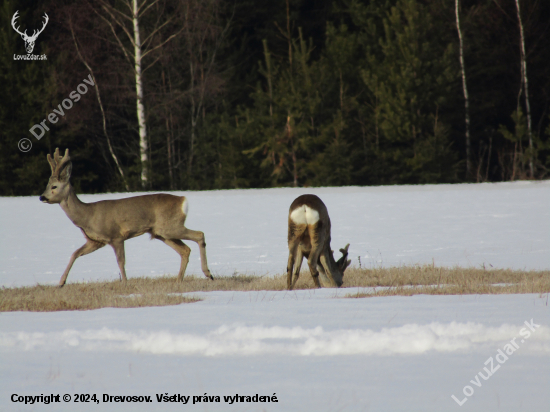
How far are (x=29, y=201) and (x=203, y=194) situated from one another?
14.0ft

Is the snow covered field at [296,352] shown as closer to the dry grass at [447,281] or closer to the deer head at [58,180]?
the dry grass at [447,281]

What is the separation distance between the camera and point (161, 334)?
573 centimetres

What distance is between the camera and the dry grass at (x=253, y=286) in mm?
7930

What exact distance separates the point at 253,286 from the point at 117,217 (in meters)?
2.11

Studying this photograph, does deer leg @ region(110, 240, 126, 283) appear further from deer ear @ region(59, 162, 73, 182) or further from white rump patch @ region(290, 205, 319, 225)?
white rump patch @ region(290, 205, 319, 225)

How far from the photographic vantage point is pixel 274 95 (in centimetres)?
2359

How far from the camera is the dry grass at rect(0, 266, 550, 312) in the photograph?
793cm

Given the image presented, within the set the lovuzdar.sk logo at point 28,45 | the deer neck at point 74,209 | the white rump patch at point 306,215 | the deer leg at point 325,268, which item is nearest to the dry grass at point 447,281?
the deer leg at point 325,268

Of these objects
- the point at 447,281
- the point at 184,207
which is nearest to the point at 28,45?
the point at 184,207

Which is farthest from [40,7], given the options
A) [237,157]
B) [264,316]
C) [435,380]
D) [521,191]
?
[435,380]

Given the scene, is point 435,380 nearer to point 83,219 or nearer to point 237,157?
point 83,219

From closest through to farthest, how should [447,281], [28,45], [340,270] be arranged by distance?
1. [447,281]
2. [340,270]
3. [28,45]

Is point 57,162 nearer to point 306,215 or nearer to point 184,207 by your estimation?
point 184,207

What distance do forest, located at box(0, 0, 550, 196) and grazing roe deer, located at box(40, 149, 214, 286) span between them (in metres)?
10.7
